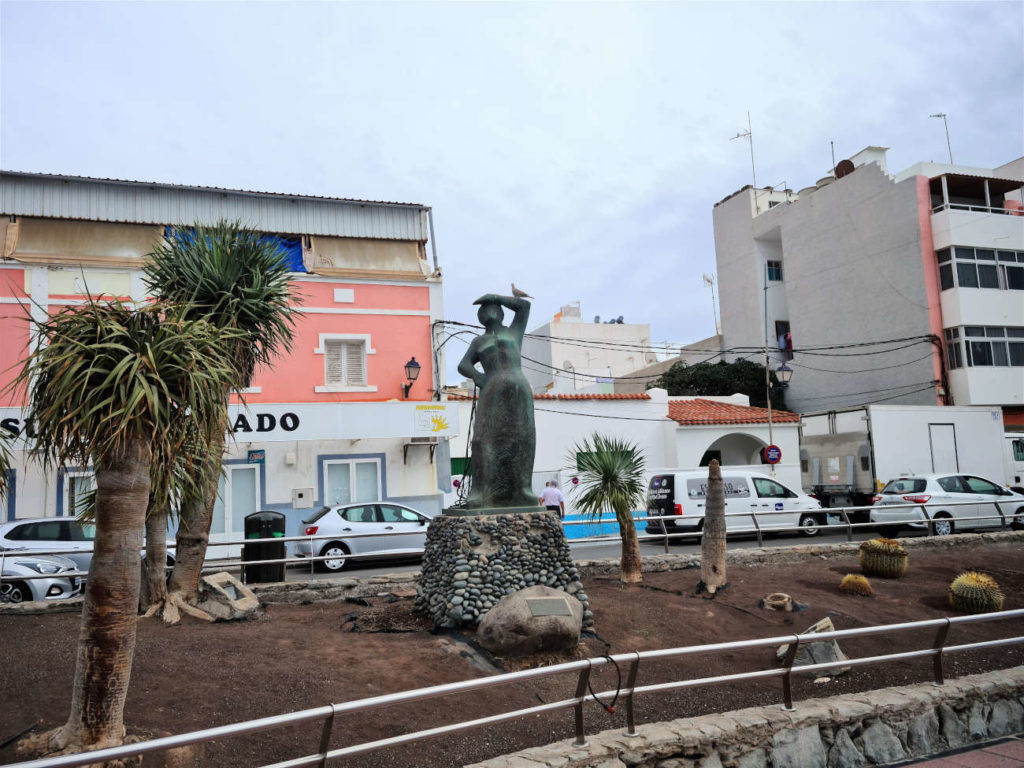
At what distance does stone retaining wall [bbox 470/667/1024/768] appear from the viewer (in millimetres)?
4895

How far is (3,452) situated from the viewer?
8.57 metres

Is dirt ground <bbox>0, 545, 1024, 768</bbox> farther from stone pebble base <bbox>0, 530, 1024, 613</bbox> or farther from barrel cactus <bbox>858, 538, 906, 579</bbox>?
barrel cactus <bbox>858, 538, 906, 579</bbox>

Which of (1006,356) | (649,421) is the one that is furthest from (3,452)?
(1006,356)

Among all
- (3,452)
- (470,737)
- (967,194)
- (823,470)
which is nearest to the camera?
(470,737)

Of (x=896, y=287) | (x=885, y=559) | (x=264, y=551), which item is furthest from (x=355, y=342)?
(x=896, y=287)

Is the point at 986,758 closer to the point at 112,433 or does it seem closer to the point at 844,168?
the point at 112,433

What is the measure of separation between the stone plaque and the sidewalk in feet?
10.1

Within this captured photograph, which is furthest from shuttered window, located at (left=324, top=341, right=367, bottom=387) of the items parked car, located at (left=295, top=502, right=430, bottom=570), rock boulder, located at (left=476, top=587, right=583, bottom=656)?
rock boulder, located at (left=476, top=587, right=583, bottom=656)

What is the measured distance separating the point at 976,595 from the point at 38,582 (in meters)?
13.3

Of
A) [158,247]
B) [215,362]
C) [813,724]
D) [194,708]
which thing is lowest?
[813,724]

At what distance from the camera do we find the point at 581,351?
43219mm

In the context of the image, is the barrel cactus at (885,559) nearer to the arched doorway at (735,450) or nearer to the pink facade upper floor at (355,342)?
the pink facade upper floor at (355,342)

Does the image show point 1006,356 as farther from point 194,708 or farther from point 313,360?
point 194,708

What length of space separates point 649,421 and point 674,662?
1784cm
